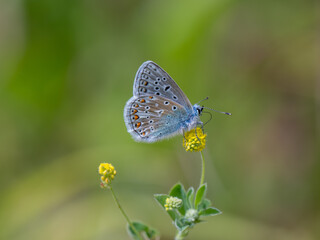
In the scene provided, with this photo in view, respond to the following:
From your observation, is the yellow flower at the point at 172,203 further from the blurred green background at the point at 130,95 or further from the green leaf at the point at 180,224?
the blurred green background at the point at 130,95

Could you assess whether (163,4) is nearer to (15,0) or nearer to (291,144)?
(15,0)

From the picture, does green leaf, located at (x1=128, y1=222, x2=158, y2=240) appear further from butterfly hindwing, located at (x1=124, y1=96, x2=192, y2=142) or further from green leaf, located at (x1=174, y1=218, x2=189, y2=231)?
butterfly hindwing, located at (x1=124, y1=96, x2=192, y2=142)

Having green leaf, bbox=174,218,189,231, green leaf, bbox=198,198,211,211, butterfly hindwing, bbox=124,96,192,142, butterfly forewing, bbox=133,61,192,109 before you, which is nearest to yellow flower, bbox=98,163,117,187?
green leaf, bbox=174,218,189,231

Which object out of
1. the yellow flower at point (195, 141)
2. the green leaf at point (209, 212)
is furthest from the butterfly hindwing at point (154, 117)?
the green leaf at point (209, 212)

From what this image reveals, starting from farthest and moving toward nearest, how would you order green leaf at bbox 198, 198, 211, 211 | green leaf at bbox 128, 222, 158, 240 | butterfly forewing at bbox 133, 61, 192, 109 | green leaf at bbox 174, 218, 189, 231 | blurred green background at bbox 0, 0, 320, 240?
blurred green background at bbox 0, 0, 320, 240
butterfly forewing at bbox 133, 61, 192, 109
green leaf at bbox 128, 222, 158, 240
green leaf at bbox 198, 198, 211, 211
green leaf at bbox 174, 218, 189, 231

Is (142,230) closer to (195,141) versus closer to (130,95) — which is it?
(195,141)

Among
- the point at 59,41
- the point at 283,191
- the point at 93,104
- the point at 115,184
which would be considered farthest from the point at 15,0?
the point at 283,191

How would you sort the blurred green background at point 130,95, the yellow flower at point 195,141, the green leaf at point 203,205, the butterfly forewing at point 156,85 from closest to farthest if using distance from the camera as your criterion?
the green leaf at point 203,205 → the yellow flower at point 195,141 → the butterfly forewing at point 156,85 → the blurred green background at point 130,95
